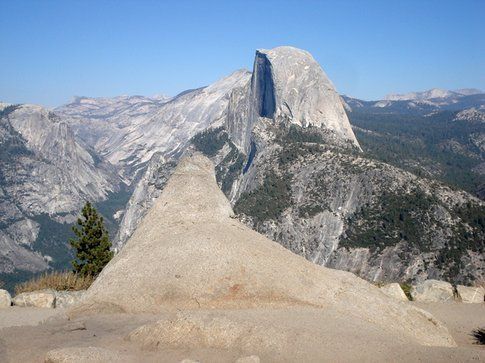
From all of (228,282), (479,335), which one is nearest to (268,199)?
(479,335)

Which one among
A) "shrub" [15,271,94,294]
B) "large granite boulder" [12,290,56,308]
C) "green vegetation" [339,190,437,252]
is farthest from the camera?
"green vegetation" [339,190,437,252]

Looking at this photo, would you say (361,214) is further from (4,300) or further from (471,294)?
(4,300)

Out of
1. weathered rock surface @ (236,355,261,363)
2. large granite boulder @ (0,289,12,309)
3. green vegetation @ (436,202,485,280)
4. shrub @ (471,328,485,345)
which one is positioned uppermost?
weathered rock surface @ (236,355,261,363)

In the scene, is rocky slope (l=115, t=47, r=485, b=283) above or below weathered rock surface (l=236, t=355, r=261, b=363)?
below

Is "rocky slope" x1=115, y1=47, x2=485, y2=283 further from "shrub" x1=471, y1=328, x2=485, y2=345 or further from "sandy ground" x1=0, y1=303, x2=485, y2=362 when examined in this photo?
"sandy ground" x1=0, y1=303, x2=485, y2=362

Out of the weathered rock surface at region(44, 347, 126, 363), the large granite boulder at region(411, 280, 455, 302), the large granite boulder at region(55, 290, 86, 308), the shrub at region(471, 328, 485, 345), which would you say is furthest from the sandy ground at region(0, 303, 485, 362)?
the large granite boulder at region(411, 280, 455, 302)

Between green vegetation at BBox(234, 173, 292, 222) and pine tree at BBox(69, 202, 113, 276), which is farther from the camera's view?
green vegetation at BBox(234, 173, 292, 222)
